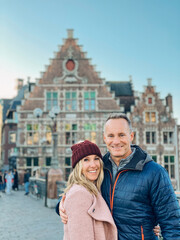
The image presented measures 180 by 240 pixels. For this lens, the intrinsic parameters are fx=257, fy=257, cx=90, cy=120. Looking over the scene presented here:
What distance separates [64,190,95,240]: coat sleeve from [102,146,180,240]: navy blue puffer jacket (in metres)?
0.34

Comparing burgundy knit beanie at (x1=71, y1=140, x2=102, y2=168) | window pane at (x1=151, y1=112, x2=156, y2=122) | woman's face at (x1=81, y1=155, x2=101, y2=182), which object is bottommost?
woman's face at (x1=81, y1=155, x2=101, y2=182)

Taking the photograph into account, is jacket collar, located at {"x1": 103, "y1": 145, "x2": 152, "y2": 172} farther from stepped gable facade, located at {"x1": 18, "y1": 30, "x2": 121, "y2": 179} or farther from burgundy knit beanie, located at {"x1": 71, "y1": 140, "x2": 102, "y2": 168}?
stepped gable facade, located at {"x1": 18, "y1": 30, "x2": 121, "y2": 179}

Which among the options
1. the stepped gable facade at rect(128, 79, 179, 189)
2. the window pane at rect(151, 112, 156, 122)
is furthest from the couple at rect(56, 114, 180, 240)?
the window pane at rect(151, 112, 156, 122)

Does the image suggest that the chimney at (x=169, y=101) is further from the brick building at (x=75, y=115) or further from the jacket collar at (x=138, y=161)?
the jacket collar at (x=138, y=161)

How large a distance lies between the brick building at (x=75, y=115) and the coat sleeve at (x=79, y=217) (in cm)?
2234

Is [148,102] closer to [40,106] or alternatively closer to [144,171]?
[40,106]

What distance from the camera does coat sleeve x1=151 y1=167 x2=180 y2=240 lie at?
2180 millimetres

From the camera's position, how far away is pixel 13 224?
8336mm

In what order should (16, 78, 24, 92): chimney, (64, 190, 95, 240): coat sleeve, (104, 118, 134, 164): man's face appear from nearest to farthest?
(64, 190, 95, 240): coat sleeve → (104, 118, 134, 164): man's face → (16, 78, 24, 92): chimney

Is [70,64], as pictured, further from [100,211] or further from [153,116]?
[100,211]

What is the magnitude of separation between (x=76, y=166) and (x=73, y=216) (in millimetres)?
594

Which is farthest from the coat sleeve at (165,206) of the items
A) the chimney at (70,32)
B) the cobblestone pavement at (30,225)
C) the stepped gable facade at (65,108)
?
the chimney at (70,32)

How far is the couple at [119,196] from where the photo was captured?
2215mm

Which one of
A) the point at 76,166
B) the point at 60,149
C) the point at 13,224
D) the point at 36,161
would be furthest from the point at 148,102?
the point at 76,166
